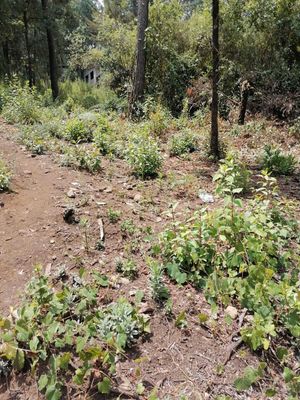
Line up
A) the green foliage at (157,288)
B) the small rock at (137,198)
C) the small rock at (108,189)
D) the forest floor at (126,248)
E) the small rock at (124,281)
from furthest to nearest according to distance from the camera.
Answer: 1. the small rock at (108,189)
2. the small rock at (137,198)
3. the small rock at (124,281)
4. the green foliage at (157,288)
5. the forest floor at (126,248)

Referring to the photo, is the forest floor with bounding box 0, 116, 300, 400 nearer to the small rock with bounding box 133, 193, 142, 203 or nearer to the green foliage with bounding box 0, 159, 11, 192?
the small rock with bounding box 133, 193, 142, 203

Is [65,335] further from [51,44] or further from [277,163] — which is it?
[51,44]

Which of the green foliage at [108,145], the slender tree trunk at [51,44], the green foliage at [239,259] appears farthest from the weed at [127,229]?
the slender tree trunk at [51,44]

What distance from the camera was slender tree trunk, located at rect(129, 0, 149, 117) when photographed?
8.19 metres

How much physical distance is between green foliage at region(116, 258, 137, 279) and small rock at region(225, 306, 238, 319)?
68cm

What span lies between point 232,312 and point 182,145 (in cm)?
333

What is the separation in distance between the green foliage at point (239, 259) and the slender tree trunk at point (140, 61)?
596 cm

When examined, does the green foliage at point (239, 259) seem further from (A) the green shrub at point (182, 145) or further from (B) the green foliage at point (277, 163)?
(A) the green shrub at point (182, 145)

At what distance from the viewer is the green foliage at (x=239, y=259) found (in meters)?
2.11

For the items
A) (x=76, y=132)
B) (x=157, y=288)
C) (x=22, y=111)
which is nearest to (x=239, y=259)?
(x=157, y=288)

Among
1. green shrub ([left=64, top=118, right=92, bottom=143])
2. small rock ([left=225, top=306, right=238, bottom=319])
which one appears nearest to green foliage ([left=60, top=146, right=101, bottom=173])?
green shrub ([left=64, top=118, right=92, bottom=143])

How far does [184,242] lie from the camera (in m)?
2.46

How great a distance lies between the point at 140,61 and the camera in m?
8.55

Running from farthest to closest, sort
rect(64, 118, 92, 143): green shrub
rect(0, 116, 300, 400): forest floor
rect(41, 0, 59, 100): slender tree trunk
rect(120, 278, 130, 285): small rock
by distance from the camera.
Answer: rect(41, 0, 59, 100): slender tree trunk
rect(64, 118, 92, 143): green shrub
rect(120, 278, 130, 285): small rock
rect(0, 116, 300, 400): forest floor
